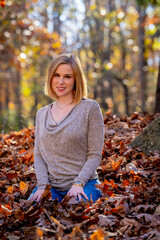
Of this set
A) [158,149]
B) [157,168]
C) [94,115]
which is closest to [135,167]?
[157,168]

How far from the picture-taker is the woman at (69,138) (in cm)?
278

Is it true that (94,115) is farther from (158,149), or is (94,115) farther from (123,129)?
(123,129)

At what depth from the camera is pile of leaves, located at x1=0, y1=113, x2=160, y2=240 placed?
85.7 inches

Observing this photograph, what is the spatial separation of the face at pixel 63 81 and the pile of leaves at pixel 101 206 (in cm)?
100

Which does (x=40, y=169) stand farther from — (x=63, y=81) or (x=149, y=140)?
(x=149, y=140)

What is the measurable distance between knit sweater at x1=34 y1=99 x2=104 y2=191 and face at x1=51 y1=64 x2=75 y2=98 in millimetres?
191

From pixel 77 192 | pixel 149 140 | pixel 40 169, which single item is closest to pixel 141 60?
pixel 149 140

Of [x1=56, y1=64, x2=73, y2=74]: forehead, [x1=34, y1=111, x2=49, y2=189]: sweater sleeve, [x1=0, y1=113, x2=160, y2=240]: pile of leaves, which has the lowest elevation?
[x1=0, y1=113, x2=160, y2=240]: pile of leaves

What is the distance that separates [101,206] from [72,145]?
0.65 metres

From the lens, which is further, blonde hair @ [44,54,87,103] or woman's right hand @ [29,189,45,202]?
blonde hair @ [44,54,87,103]

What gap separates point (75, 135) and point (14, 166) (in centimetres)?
126

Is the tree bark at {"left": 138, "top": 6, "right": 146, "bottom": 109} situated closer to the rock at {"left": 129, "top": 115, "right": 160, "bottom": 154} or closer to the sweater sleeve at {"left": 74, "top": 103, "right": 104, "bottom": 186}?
the rock at {"left": 129, "top": 115, "right": 160, "bottom": 154}

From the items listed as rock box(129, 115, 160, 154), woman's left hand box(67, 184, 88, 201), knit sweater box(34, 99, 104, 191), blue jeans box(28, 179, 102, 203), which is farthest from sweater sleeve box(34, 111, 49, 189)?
rock box(129, 115, 160, 154)

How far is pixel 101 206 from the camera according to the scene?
2.54 metres
